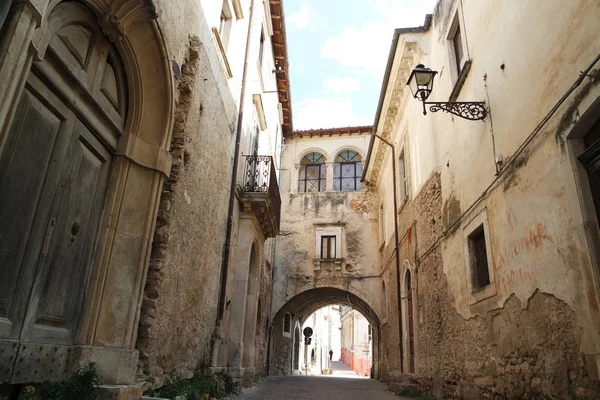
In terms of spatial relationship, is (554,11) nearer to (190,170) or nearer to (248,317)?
(190,170)

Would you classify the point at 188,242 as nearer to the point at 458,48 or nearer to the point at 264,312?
the point at 458,48

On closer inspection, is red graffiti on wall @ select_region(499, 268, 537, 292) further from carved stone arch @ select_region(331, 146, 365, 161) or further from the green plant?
carved stone arch @ select_region(331, 146, 365, 161)

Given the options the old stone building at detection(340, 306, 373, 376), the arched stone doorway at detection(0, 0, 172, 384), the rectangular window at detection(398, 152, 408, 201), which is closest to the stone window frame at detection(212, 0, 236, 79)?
the arched stone doorway at detection(0, 0, 172, 384)

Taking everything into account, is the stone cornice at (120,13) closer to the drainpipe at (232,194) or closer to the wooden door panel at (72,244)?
the wooden door panel at (72,244)

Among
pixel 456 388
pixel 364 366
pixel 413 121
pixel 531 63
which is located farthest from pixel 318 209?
pixel 364 366

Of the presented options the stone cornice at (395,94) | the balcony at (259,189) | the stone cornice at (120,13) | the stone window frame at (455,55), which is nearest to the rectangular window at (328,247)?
the stone cornice at (395,94)

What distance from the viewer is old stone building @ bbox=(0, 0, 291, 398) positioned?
10.2 feet

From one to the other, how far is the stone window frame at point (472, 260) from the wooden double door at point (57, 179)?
183 inches

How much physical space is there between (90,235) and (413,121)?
28.3 feet

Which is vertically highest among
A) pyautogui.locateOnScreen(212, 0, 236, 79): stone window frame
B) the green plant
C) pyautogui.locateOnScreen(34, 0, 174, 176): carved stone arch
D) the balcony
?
pyautogui.locateOnScreen(212, 0, 236, 79): stone window frame

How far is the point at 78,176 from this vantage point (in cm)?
388

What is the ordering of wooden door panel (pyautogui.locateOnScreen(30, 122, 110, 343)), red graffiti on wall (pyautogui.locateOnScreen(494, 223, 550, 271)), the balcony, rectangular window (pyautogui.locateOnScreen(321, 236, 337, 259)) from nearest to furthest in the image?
wooden door panel (pyautogui.locateOnScreen(30, 122, 110, 343)) < red graffiti on wall (pyautogui.locateOnScreen(494, 223, 550, 271)) < the balcony < rectangular window (pyautogui.locateOnScreen(321, 236, 337, 259))

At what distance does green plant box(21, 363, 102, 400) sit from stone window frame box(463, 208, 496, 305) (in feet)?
14.9

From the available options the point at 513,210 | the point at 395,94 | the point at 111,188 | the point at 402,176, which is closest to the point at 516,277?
the point at 513,210
